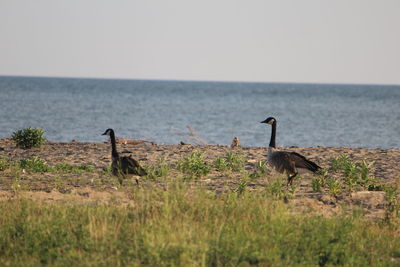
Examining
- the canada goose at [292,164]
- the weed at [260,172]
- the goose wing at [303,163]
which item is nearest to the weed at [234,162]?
the weed at [260,172]

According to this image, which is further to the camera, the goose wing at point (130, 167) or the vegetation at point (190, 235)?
the goose wing at point (130, 167)

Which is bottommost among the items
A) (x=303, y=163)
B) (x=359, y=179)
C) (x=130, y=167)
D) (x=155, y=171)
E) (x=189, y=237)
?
(x=155, y=171)

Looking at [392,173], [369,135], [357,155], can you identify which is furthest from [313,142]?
[392,173]

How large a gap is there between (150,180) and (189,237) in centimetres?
652

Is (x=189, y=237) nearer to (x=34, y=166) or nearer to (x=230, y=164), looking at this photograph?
(x=230, y=164)

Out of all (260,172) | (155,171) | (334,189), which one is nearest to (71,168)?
(155,171)

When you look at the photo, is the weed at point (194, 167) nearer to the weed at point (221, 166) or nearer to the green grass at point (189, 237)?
the weed at point (221, 166)

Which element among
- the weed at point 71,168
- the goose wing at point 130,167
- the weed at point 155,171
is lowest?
the weed at point 71,168

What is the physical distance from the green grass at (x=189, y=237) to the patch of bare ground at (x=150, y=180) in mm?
927

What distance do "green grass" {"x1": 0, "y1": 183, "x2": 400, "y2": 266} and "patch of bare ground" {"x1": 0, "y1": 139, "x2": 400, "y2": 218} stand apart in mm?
927

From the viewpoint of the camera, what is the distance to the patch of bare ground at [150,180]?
11969mm

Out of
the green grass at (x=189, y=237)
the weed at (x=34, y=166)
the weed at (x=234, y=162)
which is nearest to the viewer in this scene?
the green grass at (x=189, y=237)

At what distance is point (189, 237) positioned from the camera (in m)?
7.95

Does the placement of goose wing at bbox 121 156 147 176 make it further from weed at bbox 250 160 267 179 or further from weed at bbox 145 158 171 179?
weed at bbox 250 160 267 179
